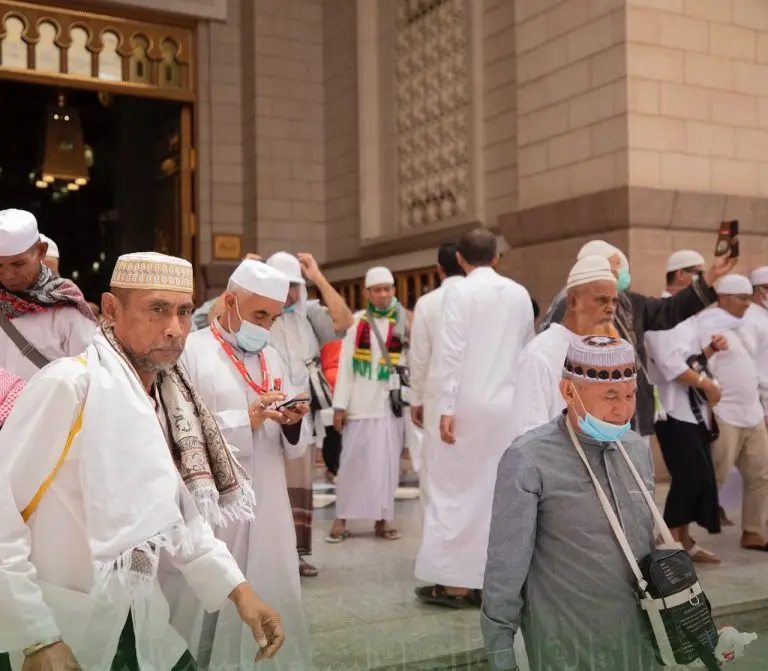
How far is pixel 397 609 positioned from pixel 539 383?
153 cm

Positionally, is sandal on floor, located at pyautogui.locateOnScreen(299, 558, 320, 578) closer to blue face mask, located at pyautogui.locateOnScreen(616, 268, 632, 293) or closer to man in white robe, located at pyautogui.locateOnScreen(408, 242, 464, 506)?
man in white robe, located at pyautogui.locateOnScreen(408, 242, 464, 506)

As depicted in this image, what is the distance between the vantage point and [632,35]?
23.0ft

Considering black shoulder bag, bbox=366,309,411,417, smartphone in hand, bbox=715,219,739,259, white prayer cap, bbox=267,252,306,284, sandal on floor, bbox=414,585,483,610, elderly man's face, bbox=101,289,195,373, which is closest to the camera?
elderly man's face, bbox=101,289,195,373

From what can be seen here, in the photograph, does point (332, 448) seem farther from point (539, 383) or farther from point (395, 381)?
point (539, 383)

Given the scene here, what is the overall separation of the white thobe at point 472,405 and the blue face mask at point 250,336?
1.22 meters

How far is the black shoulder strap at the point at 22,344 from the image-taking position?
3.37 m

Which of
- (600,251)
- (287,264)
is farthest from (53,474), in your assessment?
(287,264)

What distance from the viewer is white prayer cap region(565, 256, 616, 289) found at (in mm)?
3426

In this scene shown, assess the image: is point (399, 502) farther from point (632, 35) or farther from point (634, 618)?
point (634, 618)

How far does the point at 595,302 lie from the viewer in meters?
3.44

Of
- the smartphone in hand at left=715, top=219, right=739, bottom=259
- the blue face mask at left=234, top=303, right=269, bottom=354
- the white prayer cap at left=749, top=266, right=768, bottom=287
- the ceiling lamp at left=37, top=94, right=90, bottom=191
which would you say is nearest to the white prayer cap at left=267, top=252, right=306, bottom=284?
the blue face mask at left=234, top=303, right=269, bottom=354

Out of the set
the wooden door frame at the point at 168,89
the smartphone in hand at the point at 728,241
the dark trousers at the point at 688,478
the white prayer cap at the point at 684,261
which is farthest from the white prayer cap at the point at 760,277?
the wooden door frame at the point at 168,89

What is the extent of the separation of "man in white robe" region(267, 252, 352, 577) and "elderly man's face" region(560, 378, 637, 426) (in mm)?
2501

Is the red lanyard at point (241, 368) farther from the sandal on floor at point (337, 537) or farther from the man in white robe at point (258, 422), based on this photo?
the sandal on floor at point (337, 537)
